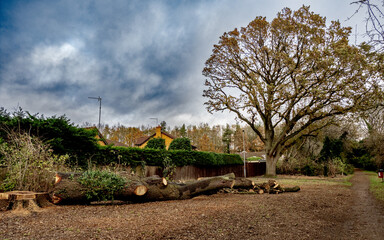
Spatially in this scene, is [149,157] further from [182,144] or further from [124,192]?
[124,192]

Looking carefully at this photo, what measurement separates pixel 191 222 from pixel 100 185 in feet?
10.3

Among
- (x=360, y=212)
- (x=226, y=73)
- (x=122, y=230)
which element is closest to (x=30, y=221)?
(x=122, y=230)

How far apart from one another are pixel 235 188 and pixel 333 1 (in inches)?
296

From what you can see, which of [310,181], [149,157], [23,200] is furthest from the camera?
[310,181]

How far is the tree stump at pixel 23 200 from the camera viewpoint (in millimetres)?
5723

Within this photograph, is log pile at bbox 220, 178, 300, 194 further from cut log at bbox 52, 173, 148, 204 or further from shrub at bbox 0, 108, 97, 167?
shrub at bbox 0, 108, 97, 167

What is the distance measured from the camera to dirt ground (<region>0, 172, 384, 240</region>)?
4215 mm

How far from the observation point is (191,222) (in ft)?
16.4

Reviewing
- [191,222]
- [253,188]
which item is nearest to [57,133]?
[191,222]

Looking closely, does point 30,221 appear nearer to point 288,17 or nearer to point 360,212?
point 360,212

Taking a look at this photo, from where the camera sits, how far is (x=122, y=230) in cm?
436

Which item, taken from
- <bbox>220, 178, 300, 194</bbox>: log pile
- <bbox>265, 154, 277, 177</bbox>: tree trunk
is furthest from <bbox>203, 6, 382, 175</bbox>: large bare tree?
<bbox>220, 178, 300, 194</bbox>: log pile

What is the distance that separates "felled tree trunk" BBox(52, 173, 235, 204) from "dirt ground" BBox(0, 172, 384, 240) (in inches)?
11.1

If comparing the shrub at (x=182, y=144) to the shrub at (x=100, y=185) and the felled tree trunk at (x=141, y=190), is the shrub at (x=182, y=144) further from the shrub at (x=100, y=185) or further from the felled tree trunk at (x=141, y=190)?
the shrub at (x=100, y=185)
